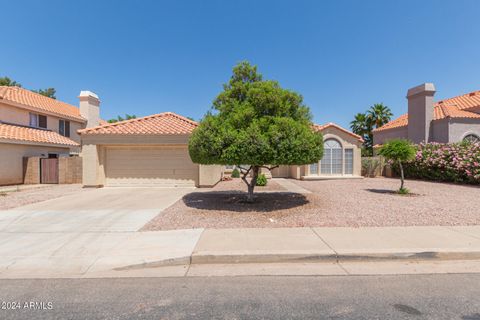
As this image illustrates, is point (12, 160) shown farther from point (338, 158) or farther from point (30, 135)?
point (338, 158)

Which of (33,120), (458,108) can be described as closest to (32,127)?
(33,120)

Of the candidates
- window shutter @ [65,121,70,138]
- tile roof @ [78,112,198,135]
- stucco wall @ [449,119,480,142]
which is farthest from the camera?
window shutter @ [65,121,70,138]

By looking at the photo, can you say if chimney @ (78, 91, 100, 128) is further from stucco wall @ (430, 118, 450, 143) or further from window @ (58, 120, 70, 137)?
stucco wall @ (430, 118, 450, 143)

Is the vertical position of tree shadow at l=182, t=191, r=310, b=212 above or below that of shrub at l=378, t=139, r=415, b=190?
→ below

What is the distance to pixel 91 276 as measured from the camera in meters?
3.89

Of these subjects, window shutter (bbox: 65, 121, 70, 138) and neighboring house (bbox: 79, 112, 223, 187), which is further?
window shutter (bbox: 65, 121, 70, 138)

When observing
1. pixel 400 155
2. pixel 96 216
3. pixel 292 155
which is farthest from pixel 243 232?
pixel 400 155

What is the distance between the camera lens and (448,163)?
15523mm

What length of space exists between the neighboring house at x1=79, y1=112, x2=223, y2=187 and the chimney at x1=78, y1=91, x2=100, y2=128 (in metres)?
11.6

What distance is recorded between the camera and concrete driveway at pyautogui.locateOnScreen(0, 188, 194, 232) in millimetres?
6250

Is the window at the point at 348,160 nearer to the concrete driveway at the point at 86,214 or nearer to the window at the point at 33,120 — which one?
the concrete driveway at the point at 86,214

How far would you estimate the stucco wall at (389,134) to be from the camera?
2447cm

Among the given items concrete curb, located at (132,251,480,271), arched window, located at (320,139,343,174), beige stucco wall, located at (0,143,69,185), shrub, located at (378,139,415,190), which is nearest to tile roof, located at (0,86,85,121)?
beige stucco wall, located at (0,143,69,185)

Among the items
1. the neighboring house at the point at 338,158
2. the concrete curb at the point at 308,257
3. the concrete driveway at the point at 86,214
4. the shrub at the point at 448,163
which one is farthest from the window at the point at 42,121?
the shrub at the point at 448,163
